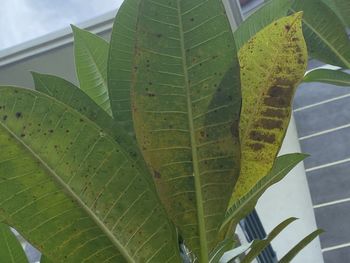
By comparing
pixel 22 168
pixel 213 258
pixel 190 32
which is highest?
→ pixel 190 32

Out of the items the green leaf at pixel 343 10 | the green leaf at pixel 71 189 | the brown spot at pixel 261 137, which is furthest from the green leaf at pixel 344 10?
the green leaf at pixel 71 189

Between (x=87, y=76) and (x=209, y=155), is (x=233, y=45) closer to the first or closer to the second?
(x=209, y=155)

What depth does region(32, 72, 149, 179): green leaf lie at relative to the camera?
591 millimetres

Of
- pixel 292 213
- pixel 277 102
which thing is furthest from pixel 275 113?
pixel 292 213

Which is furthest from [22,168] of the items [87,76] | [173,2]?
[87,76]

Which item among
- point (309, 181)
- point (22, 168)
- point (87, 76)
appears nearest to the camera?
point (22, 168)

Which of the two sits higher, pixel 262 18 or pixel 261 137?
pixel 262 18

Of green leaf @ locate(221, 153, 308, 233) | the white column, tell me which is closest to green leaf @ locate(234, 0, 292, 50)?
green leaf @ locate(221, 153, 308, 233)

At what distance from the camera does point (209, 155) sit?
0.57 m

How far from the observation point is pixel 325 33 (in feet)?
3.36

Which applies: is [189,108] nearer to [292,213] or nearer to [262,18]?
[262,18]

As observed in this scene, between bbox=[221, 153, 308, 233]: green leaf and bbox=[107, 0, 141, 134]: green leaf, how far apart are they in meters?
0.14

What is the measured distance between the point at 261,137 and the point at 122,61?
0.54ft

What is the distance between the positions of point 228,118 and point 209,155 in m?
0.04
